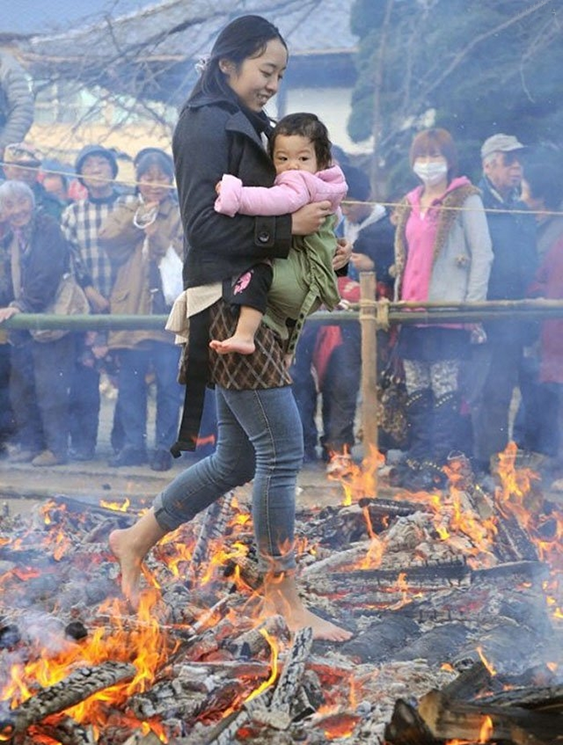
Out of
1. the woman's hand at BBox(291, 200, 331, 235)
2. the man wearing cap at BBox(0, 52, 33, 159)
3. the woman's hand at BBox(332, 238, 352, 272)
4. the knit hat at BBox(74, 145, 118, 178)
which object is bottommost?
the woman's hand at BBox(332, 238, 352, 272)


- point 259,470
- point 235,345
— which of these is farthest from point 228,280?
point 259,470

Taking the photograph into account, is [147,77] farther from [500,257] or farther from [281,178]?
[281,178]

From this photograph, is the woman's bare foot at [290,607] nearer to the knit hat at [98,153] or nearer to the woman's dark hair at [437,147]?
the woman's dark hair at [437,147]

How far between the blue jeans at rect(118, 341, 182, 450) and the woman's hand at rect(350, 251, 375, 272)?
4.74 ft

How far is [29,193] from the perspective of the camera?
8875 mm

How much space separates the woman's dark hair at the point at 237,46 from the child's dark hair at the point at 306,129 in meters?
0.25

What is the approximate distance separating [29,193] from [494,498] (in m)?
4.54

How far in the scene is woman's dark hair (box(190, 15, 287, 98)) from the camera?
164 inches

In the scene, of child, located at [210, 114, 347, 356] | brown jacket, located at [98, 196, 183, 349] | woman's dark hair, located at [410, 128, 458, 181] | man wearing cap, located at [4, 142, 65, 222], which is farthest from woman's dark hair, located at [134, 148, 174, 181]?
child, located at [210, 114, 347, 356]

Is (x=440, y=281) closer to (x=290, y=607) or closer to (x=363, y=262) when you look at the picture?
(x=363, y=262)

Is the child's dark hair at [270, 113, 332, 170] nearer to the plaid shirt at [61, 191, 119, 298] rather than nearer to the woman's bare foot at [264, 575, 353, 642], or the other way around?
the woman's bare foot at [264, 575, 353, 642]

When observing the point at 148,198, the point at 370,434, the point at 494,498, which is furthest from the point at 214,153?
the point at 148,198

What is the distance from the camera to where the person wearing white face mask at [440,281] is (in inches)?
312

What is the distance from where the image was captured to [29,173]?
9.70m
